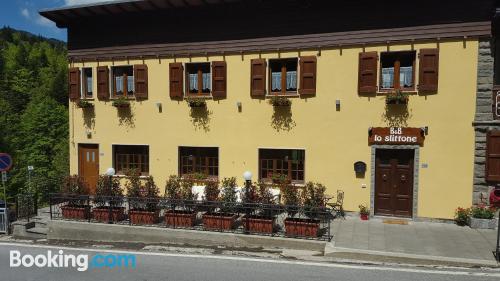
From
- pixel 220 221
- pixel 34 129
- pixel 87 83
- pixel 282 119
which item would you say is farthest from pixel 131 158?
pixel 34 129

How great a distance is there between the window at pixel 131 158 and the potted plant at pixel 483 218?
1252 centimetres

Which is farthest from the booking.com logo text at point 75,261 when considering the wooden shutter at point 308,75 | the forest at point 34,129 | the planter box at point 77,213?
the forest at point 34,129

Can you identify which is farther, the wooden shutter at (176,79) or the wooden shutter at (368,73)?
the wooden shutter at (176,79)

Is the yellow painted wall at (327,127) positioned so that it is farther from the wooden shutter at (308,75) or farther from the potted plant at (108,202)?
the potted plant at (108,202)

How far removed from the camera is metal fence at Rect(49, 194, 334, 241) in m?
10.3

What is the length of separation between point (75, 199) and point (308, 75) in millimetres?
9459

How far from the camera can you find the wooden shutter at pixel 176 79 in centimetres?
1466

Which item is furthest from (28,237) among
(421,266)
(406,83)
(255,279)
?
(406,83)

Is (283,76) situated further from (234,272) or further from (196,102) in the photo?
(234,272)

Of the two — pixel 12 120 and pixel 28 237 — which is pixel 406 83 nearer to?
pixel 28 237

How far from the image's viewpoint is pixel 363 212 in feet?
41.3

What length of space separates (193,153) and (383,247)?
27.8ft

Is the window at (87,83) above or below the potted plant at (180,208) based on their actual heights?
above

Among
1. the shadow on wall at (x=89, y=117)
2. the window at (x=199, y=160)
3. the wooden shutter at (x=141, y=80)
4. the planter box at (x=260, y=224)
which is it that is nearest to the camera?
the planter box at (x=260, y=224)
